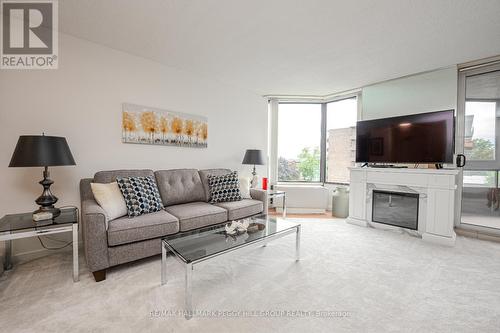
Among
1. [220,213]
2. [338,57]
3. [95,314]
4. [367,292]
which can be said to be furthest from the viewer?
[338,57]

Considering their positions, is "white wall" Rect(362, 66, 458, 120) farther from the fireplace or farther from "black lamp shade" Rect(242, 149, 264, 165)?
"black lamp shade" Rect(242, 149, 264, 165)


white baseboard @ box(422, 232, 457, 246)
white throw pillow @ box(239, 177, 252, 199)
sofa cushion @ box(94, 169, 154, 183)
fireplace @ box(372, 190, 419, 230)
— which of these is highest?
sofa cushion @ box(94, 169, 154, 183)

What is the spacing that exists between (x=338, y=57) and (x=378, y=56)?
0.49 metres

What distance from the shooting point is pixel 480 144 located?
120 inches

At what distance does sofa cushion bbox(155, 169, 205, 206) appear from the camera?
276 cm

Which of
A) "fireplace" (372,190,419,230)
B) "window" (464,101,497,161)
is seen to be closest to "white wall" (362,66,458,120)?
"window" (464,101,497,161)

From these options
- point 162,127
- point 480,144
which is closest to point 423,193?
point 480,144

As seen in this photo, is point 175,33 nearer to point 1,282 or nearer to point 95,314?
point 95,314

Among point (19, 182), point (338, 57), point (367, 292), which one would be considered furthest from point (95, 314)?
point (338, 57)

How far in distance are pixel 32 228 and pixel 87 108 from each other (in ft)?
4.68

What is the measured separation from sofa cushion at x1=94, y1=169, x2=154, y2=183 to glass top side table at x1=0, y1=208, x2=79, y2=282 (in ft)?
1.53

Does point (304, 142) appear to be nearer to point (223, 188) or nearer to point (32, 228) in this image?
point (223, 188)

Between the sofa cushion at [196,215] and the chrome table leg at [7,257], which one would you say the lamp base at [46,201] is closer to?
the chrome table leg at [7,257]

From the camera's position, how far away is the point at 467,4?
1.82 meters
